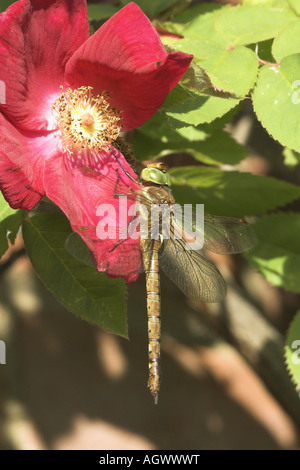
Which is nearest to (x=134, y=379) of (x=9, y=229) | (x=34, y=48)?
(x=9, y=229)

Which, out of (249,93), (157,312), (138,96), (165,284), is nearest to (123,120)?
(138,96)

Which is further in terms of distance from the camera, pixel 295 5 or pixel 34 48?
pixel 295 5

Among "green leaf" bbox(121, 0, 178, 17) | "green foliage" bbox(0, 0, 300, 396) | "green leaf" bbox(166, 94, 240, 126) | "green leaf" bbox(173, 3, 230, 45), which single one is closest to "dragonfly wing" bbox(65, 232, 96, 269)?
"green foliage" bbox(0, 0, 300, 396)

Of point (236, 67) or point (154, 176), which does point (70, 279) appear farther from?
point (236, 67)

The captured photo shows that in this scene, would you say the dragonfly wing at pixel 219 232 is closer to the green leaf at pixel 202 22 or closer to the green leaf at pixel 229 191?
the green leaf at pixel 229 191

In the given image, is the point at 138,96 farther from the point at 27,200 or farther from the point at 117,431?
the point at 117,431

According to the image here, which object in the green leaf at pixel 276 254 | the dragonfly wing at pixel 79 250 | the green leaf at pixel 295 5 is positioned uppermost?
the green leaf at pixel 295 5

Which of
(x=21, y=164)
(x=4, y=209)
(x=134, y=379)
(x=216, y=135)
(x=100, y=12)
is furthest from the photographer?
Result: (x=134, y=379)

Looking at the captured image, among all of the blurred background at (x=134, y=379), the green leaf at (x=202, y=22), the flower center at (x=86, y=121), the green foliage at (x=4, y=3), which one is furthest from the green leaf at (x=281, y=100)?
the blurred background at (x=134, y=379)
